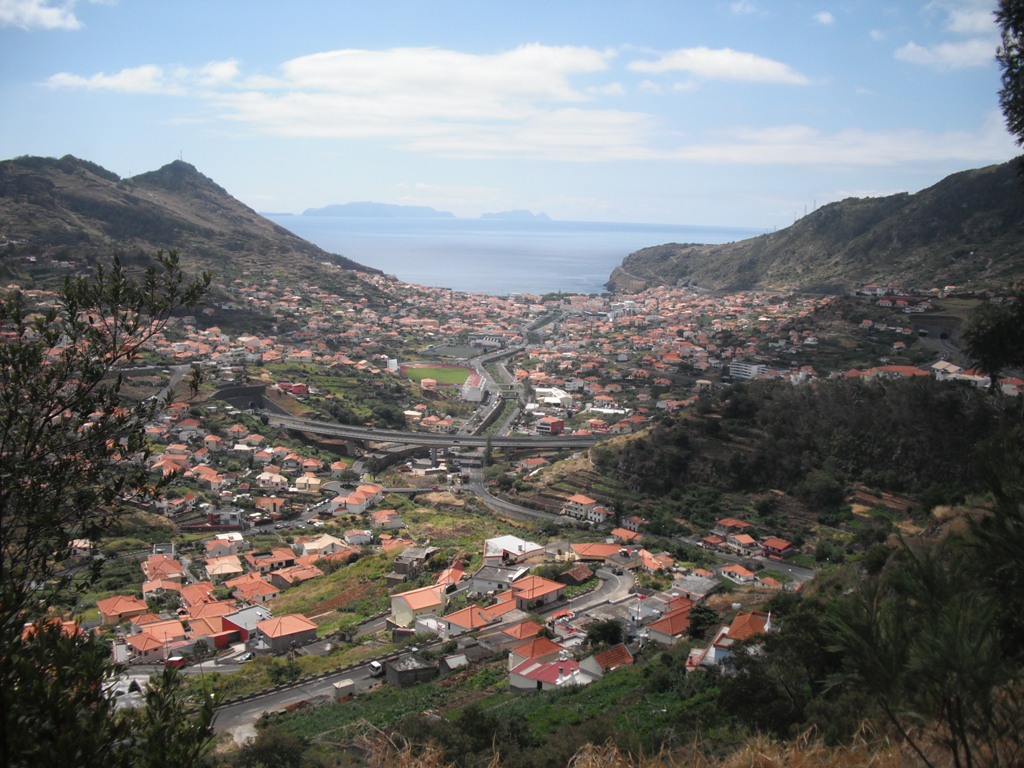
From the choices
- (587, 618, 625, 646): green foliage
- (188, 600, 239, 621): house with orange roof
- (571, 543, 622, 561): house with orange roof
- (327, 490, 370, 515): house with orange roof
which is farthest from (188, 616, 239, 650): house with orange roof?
(327, 490, 370, 515): house with orange roof

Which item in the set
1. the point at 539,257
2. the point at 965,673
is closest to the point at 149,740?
the point at 965,673

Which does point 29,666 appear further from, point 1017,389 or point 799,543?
point 1017,389

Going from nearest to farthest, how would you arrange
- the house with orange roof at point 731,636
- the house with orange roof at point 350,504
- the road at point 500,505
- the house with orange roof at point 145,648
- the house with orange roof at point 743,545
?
the house with orange roof at point 731,636
the house with orange roof at point 145,648
the house with orange roof at point 743,545
the road at point 500,505
the house with orange roof at point 350,504

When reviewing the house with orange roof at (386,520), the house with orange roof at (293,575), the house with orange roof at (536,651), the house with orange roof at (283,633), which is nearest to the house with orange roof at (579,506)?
the house with orange roof at (386,520)

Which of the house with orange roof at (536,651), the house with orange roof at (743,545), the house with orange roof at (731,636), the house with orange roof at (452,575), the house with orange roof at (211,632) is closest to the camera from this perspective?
the house with orange roof at (731,636)

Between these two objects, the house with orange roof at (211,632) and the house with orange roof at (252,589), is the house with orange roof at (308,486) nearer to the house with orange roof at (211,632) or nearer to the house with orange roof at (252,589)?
the house with orange roof at (252,589)

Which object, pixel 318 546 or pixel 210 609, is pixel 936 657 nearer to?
pixel 210 609
